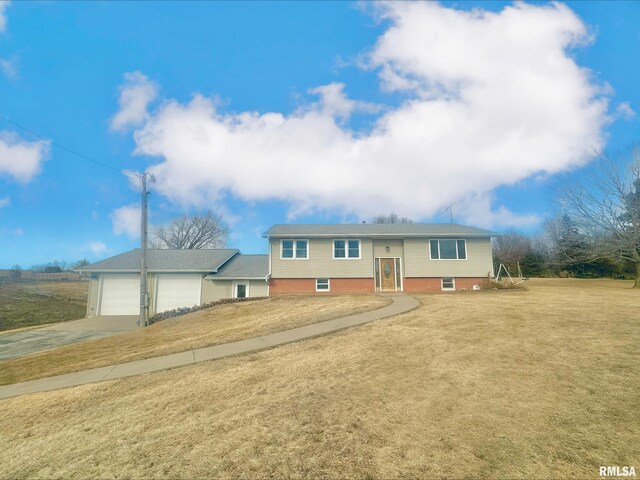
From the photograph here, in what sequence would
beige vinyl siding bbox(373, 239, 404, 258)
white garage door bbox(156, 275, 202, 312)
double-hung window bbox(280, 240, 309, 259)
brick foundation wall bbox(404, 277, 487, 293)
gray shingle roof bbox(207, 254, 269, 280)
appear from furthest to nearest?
white garage door bbox(156, 275, 202, 312) → gray shingle roof bbox(207, 254, 269, 280) → beige vinyl siding bbox(373, 239, 404, 258) → double-hung window bbox(280, 240, 309, 259) → brick foundation wall bbox(404, 277, 487, 293)

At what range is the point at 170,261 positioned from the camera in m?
25.2

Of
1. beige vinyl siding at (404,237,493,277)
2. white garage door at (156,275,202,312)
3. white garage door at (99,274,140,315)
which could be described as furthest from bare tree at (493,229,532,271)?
white garage door at (99,274,140,315)

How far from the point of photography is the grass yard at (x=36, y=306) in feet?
84.9

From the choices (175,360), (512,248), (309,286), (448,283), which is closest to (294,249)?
(309,286)

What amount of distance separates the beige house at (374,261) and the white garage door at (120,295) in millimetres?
11427

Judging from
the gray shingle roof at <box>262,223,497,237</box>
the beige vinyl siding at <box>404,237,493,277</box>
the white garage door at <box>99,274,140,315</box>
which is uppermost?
the gray shingle roof at <box>262,223,497,237</box>

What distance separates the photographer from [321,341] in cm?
847

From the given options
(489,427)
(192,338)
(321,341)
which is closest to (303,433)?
(489,427)

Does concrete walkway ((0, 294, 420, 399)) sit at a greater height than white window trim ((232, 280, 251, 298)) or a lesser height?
lesser

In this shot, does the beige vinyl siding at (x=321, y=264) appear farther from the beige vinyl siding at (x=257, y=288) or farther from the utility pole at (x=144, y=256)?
the utility pole at (x=144, y=256)

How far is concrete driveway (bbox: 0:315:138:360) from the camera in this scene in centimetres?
1480

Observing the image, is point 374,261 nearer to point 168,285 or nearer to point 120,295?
point 168,285

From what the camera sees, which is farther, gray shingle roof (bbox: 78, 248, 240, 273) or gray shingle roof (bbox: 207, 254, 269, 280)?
gray shingle roof (bbox: 78, 248, 240, 273)

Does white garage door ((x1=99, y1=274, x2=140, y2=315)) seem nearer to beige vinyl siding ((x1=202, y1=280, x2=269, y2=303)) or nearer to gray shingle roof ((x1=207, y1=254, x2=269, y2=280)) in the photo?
beige vinyl siding ((x1=202, y1=280, x2=269, y2=303))
